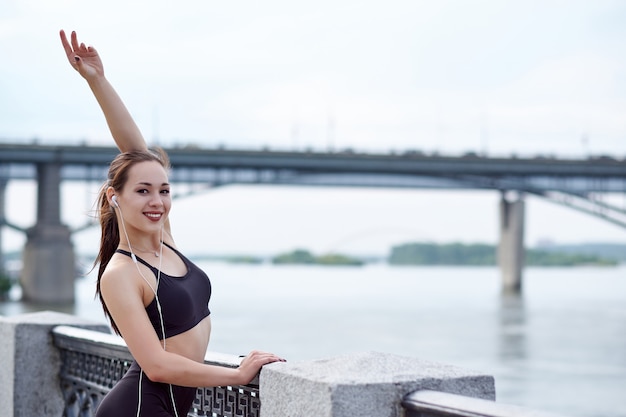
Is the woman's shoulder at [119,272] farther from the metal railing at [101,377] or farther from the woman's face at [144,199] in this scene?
the metal railing at [101,377]

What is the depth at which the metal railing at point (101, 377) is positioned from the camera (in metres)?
3.72

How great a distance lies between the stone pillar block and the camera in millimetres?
5637

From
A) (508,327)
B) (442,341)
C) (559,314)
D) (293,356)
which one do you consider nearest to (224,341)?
(293,356)

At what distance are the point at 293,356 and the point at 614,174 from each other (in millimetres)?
34332

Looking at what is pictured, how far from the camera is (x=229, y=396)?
12.5 feet

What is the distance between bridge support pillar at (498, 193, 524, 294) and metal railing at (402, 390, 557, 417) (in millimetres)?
64228

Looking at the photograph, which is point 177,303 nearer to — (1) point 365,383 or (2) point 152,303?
(2) point 152,303

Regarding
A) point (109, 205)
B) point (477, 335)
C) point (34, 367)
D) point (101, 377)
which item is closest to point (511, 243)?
point (477, 335)

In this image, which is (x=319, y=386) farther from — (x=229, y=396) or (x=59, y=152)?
(x=59, y=152)

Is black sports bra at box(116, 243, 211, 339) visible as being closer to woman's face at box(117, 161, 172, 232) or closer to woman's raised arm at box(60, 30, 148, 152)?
woman's face at box(117, 161, 172, 232)

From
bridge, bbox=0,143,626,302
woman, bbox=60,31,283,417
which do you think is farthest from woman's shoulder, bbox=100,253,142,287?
bridge, bbox=0,143,626,302

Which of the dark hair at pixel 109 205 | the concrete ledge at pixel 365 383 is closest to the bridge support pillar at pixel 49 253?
the dark hair at pixel 109 205

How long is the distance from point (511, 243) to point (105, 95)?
6732cm

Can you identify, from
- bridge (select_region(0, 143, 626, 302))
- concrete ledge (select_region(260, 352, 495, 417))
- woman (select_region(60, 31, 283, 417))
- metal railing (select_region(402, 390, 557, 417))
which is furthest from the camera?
bridge (select_region(0, 143, 626, 302))
